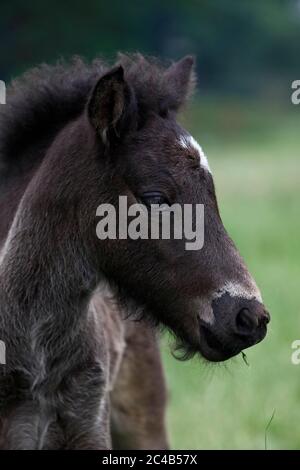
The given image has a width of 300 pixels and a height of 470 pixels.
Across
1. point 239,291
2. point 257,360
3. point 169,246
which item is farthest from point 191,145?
point 257,360

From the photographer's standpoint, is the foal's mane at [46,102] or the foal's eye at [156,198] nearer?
the foal's eye at [156,198]

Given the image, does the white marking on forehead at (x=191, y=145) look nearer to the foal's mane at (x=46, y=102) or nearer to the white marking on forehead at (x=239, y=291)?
the foal's mane at (x=46, y=102)

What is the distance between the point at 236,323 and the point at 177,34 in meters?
42.5

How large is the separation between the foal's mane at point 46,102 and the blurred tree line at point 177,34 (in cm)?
3388

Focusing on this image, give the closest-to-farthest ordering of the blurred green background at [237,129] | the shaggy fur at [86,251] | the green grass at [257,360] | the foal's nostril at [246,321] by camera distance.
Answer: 1. the foal's nostril at [246,321]
2. the shaggy fur at [86,251]
3. the green grass at [257,360]
4. the blurred green background at [237,129]

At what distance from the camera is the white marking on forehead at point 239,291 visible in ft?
13.3

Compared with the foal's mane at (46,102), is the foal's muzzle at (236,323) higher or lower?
lower

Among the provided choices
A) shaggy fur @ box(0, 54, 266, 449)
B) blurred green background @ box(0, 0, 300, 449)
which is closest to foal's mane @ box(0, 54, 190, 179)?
Result: shaggy fur @ box(0, 54, 266, 449)

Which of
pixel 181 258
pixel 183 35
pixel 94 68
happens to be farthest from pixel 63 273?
pixel 183 35

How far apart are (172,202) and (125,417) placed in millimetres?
2027

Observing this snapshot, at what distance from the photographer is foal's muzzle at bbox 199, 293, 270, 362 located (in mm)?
4031

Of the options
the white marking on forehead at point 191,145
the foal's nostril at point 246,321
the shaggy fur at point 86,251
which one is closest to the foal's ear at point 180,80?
the shaggy fur at point 86,251

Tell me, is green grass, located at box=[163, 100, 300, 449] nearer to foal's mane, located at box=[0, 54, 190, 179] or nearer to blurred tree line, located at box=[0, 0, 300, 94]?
foal's mane, located at box=[0, 54, 190, 179]

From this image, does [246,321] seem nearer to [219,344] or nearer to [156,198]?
[219,344]
